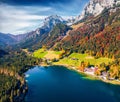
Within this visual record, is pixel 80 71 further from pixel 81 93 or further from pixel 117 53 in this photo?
pixel 81 93

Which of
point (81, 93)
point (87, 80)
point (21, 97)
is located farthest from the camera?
point (87, 80)

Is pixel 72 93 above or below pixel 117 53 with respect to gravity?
below

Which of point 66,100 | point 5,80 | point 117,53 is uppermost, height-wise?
point 117,53

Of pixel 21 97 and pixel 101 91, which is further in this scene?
pixel 101 91

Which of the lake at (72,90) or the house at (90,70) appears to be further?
the house at (90,70)

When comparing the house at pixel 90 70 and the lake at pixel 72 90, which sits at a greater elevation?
the house at pixel 90 70

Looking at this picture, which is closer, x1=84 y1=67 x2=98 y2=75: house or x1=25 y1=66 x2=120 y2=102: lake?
x1=25 y1=66 x2=120 y2=102: lake

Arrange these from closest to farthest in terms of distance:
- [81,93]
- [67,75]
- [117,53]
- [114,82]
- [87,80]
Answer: [81,93] → [114,82] → [87,80] → [67,75] → [117,53]

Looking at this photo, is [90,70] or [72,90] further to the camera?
[90,70]

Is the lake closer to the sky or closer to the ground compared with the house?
closer to the ground

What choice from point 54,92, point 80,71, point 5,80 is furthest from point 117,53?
point 5,80

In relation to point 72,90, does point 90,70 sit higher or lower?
higher
